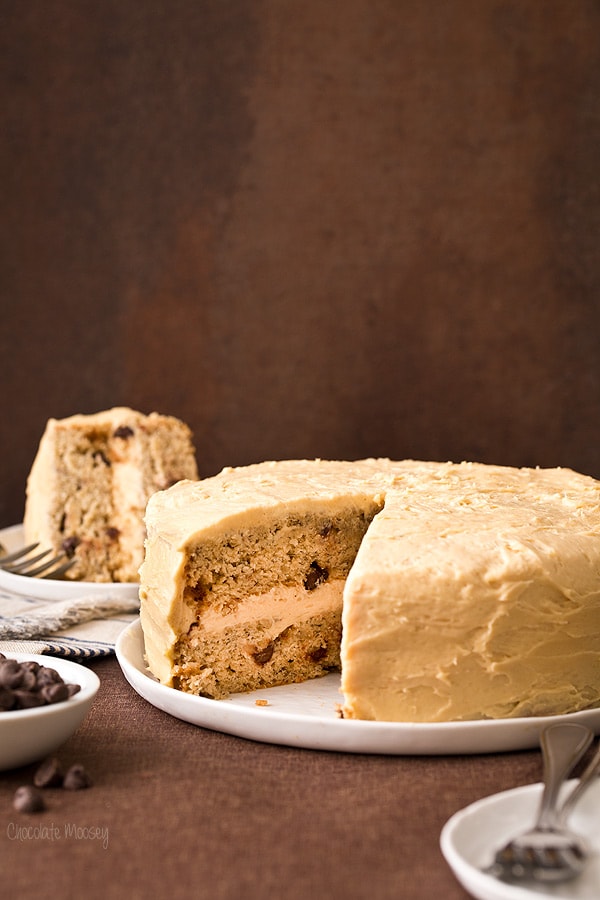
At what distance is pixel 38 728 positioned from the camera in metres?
2.13

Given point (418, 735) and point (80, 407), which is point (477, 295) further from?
point (418, 735)

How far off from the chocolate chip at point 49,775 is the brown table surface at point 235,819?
0.02 metres

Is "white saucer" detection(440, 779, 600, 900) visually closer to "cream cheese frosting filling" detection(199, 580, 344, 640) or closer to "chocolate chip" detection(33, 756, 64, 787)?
"chocolate chip" detection(33, 756, 64, 787)

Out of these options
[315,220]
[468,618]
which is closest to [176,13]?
[315,220]

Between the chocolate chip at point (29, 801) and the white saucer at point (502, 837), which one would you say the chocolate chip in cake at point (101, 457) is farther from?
the white saucer at point (502, 837)

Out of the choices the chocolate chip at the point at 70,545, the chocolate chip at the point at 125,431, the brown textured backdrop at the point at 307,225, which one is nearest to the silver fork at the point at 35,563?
the chocolate chip at the point at 70,545

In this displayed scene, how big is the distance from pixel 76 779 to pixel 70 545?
1.91 metres

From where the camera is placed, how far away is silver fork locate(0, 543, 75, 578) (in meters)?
3.73

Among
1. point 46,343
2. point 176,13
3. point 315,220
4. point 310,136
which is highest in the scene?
point 176,13

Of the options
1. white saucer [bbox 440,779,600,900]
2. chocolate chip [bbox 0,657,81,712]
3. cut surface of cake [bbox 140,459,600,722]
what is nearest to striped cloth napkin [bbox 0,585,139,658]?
cut surface of cake [bbox 140,459,600,722]

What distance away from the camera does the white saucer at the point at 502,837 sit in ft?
5.42

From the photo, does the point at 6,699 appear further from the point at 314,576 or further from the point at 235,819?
the point at 314,576

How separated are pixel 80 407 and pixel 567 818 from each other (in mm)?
4297

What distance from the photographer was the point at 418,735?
7.38ft
